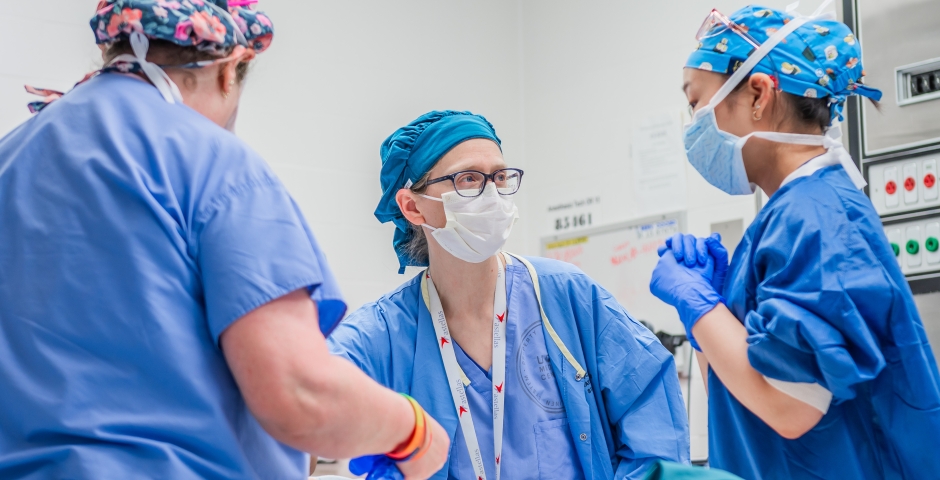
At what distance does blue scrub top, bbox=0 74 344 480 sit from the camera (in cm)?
94

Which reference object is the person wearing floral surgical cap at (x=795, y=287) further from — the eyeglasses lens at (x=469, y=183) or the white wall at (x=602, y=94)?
the white wall at (x=602, y=94)

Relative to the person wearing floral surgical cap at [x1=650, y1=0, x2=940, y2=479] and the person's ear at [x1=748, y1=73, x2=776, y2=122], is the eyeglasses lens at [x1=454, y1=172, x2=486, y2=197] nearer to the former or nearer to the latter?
the person wearing floral surgical cap at [x1=650, y1=0, x2=940, y2=479]

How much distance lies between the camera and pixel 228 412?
3.32 feet

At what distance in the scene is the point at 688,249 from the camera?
5.38ft

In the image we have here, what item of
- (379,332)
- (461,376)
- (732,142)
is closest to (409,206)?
(379,332)

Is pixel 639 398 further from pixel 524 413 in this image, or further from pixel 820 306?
pixel 820 306

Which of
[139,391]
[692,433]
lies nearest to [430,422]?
[139,391]

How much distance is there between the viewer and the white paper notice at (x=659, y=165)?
371cm

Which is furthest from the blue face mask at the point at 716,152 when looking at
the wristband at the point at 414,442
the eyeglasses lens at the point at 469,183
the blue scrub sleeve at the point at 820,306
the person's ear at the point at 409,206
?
the wristband at the point at 414,442

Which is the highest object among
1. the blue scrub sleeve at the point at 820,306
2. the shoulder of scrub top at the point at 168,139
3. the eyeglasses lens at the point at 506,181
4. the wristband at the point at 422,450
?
the shoulder of scrub top at the point at 168,139

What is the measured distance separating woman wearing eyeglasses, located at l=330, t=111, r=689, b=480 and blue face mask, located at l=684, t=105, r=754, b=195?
40 centimetres

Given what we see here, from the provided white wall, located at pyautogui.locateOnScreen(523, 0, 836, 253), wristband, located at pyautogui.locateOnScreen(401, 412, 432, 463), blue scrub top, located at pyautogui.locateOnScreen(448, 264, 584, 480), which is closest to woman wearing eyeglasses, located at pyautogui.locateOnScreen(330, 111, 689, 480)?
blue scrub top, located at pyautogui.locateOnScreen(448, 264, 584, 480)

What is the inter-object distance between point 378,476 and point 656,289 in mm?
640

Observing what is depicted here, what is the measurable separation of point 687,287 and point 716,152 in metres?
0.28
